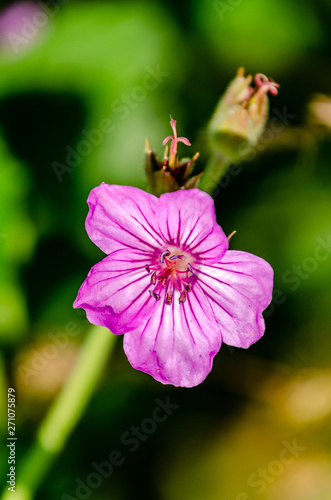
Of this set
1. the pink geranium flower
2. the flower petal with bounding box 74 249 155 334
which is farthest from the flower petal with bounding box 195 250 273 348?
the flower petal with bounding box 74 249 155 334

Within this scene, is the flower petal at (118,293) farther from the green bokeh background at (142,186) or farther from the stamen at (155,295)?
the green bokeh background at (142,186)

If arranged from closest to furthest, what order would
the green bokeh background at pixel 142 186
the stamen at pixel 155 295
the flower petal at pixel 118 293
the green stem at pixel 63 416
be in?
1. the flower petal at pixel 118 293
2. the stamen at pixel 155 295
3. the green stem at pixel 63 416
4. the green bokeh background at pixel 142 186

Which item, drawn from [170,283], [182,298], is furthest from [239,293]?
[170,283]

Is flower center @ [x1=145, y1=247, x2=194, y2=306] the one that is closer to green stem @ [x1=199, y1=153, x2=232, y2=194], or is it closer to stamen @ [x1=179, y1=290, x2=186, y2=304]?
stamen @ [x1=179, y1=290, x2=186, y2=304]

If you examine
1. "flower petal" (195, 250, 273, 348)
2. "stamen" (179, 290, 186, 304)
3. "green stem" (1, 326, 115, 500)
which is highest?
"flower petal" (195, 250, 273, 348)

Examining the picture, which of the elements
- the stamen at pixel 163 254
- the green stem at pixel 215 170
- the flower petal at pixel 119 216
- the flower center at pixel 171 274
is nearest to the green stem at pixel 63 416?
the flower center at pixel 171 274

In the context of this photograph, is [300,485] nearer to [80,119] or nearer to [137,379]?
[137,379]

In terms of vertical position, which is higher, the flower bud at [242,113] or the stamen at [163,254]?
the flower bud at [242,113]

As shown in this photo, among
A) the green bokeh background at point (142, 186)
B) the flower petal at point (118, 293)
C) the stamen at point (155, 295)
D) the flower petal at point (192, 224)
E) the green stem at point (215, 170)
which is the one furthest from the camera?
the green bokeh background at point (142, 186)
